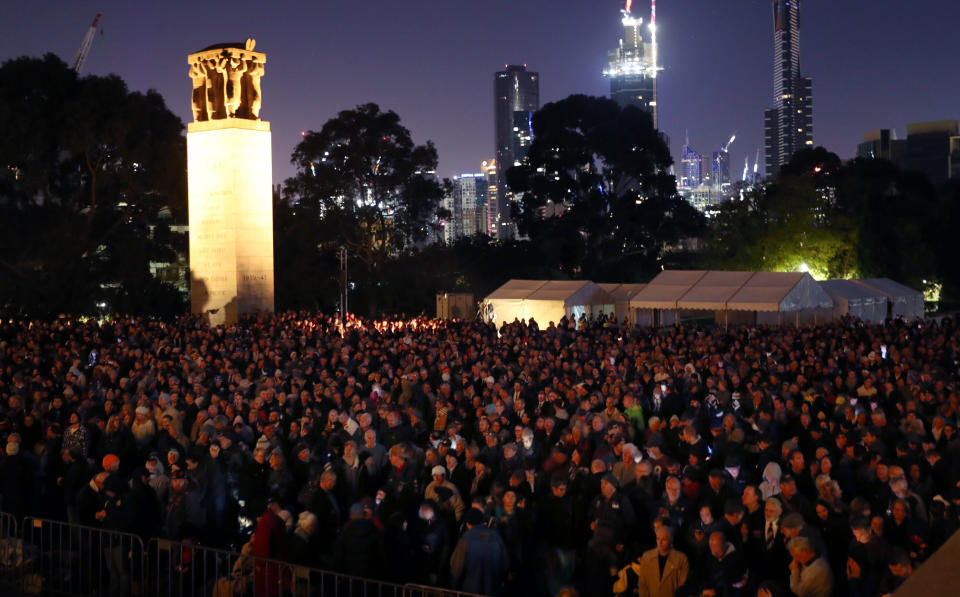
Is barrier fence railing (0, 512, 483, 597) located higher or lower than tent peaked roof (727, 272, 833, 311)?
lower

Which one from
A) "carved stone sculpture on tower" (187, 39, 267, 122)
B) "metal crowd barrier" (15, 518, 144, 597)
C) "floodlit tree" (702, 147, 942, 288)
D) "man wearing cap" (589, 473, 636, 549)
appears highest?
"carved stone sculpture on tower" (187, 39, 267, 122)

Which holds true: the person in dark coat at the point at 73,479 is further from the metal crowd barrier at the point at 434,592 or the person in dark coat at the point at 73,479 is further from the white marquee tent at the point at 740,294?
the white marquee tent at the point at 740,294

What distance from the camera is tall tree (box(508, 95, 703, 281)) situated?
47281 millimetres

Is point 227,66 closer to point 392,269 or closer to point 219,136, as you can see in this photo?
point 219,136

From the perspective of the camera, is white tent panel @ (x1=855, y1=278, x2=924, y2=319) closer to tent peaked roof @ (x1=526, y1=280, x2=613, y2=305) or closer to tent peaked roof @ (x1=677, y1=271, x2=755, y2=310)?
tent peaked roof @ (x1=677, y1=271, x2=755, y2=310)

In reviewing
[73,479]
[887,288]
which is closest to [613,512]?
[73,479]

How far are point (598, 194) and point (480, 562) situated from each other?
42274 mm

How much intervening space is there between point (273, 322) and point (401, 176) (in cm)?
2503

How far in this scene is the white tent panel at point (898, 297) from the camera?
30547 millimetres

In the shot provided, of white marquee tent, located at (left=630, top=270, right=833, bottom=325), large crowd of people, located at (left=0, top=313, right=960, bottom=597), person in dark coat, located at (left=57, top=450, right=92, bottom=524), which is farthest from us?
white marquee tent, located at (left=630, top=270, right=833, bottom=325)

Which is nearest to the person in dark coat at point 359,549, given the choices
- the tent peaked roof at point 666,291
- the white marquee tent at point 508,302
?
the tent peaked roof at point 666,291

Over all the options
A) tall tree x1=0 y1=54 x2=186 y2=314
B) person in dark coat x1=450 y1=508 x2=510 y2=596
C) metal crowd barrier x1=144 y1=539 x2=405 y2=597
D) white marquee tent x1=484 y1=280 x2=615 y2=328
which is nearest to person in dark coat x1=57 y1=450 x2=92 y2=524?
metal crowd barrier x1=144 y1=539 x2=405 y2=597

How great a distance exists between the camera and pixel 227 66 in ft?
87.5

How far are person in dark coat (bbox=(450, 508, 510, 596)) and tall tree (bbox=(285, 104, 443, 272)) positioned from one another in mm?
39553
